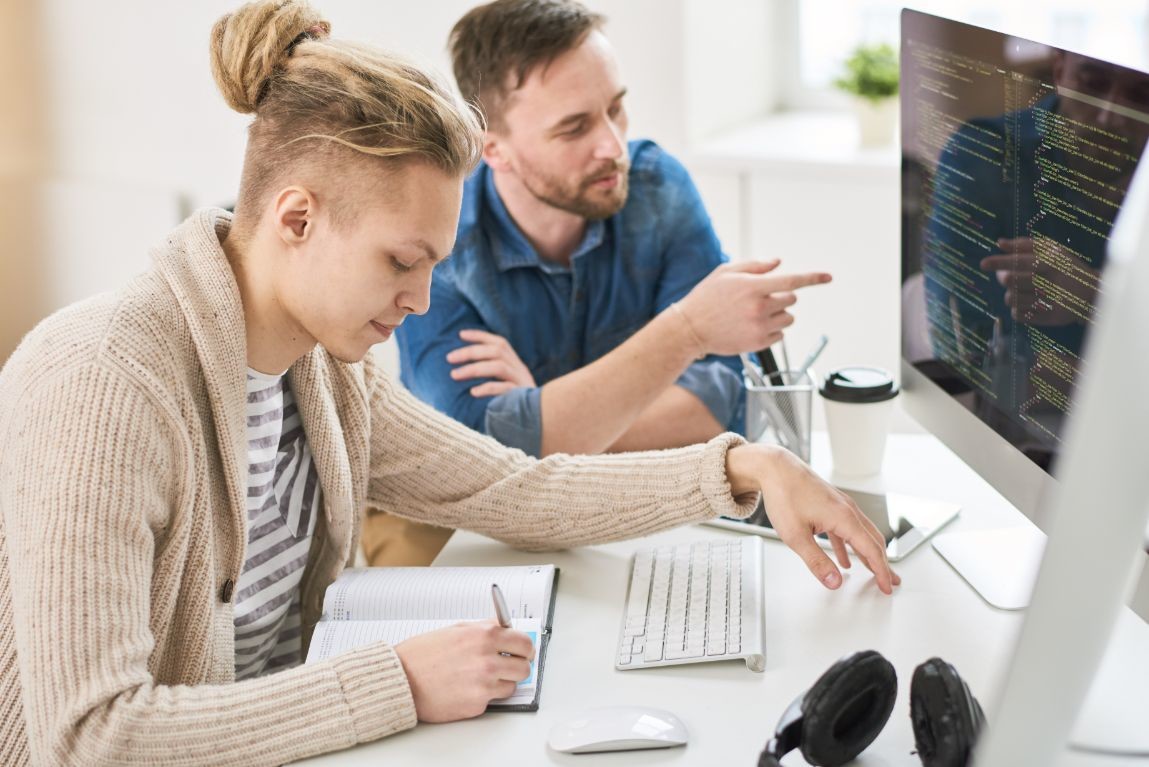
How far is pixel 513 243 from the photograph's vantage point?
6.21ft

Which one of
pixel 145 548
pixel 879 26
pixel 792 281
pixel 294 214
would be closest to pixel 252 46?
pixel 294 214

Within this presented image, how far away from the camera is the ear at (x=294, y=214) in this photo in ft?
3.67

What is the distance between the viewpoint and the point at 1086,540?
451 millimetres

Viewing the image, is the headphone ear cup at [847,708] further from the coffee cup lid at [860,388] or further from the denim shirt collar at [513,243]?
the denim shirt collar at [513,243]

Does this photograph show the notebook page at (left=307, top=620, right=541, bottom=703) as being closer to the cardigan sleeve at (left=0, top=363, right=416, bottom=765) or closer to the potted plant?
the cardigan sleeve at (left=0, top=363, right=416, bottom=765)

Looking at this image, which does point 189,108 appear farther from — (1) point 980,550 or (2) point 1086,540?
(2) point 1086,540

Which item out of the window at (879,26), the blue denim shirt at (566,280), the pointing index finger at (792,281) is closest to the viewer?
the pointing index finger at (792,281)

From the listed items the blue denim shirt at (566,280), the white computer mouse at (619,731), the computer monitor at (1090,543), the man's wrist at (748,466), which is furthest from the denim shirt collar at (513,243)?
the computer monitor at (1090,543)

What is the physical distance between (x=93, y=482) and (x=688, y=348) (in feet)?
2.69

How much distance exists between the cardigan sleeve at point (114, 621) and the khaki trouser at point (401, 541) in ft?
1.86

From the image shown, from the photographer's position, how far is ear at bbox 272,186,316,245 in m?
1.12

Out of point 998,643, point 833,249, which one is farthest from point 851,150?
point 998,643

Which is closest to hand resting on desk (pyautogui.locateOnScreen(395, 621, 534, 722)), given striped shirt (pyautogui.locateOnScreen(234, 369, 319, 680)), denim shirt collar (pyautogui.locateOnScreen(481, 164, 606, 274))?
striped shirt (pyautogui.locateOnScreen(234, 369, 319, 680))

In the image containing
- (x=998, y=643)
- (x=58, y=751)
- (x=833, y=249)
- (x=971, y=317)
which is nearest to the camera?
(x=58, y=751)
